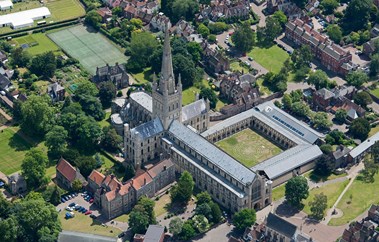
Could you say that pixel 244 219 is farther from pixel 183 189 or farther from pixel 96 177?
pixel 96 177

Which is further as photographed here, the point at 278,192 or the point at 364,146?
the point at 364,146

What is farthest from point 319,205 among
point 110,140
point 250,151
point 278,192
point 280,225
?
point 110,140

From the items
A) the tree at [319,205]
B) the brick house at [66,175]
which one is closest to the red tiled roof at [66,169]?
the brick house at [66,175]

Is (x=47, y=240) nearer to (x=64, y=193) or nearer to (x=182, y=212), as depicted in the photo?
(x=64, y=193)

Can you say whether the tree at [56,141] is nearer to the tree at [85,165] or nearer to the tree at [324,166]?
the tree at [85,165]

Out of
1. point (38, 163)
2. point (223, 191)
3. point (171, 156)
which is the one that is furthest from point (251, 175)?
point (38, 163)

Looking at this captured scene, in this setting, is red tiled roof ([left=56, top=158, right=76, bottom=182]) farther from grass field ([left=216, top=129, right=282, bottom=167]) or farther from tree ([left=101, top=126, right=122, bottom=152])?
grass field ([left=216, top=129, right=282, bottom=167])
